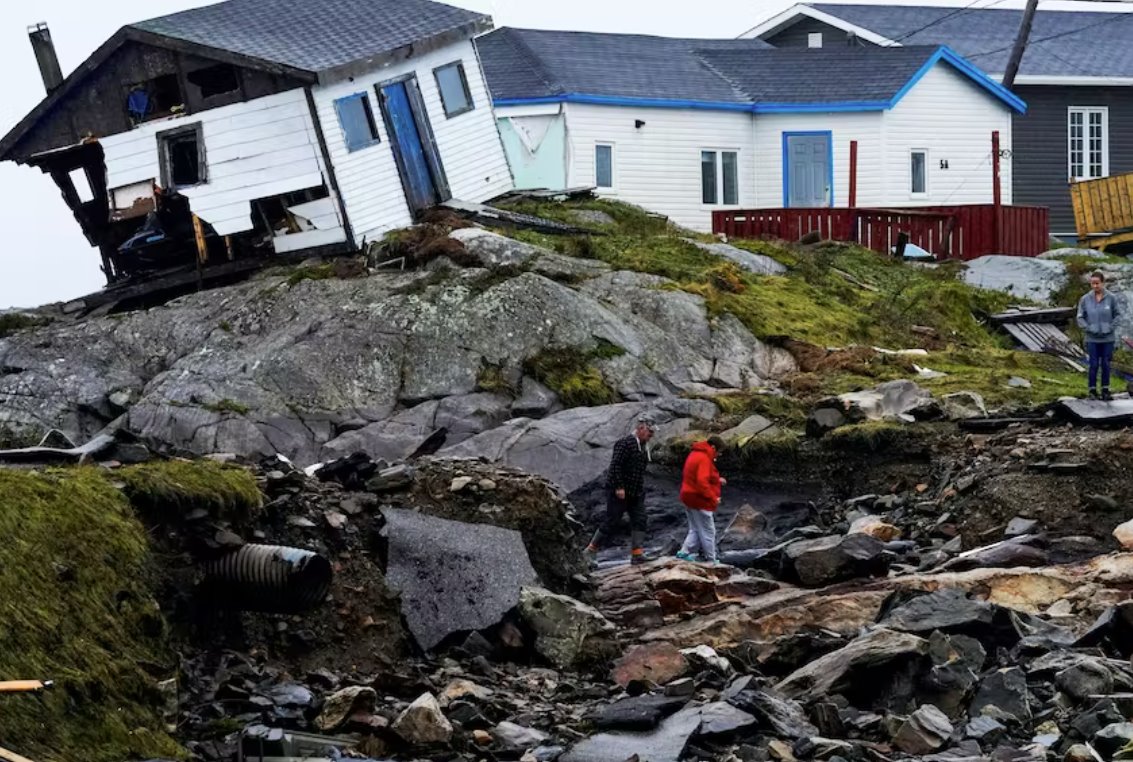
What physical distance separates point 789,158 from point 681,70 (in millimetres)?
3062

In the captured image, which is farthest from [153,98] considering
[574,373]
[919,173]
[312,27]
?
[919,173]

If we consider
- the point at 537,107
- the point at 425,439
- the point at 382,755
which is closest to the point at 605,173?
the point at 537,107

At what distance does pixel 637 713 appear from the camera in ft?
36.7

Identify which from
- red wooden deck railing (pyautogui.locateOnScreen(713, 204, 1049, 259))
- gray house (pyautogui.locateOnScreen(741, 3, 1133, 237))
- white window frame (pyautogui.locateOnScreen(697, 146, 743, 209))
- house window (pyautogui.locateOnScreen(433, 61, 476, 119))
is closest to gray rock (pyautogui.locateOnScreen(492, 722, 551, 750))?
house window (pyautogui.locateOnScreen(433, 61, 476, 119))

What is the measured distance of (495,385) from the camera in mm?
23641

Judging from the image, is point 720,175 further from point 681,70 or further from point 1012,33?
point 1012,33

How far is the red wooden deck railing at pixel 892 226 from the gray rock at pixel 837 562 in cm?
1735

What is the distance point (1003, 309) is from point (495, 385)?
9647 mm

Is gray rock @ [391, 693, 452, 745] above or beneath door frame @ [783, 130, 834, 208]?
above

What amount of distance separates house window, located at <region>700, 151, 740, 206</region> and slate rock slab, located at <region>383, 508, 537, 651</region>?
25094 millimetres

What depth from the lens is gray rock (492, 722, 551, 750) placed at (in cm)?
1089

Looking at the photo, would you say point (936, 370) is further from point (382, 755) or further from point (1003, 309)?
point (382, 755)

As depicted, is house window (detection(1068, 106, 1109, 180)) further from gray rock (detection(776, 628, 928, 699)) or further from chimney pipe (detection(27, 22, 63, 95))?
gray rock (detection(776, 628, 928, 699))

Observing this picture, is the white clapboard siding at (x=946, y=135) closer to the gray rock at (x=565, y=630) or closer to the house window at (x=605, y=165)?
the house window at (x=605, y=165)
